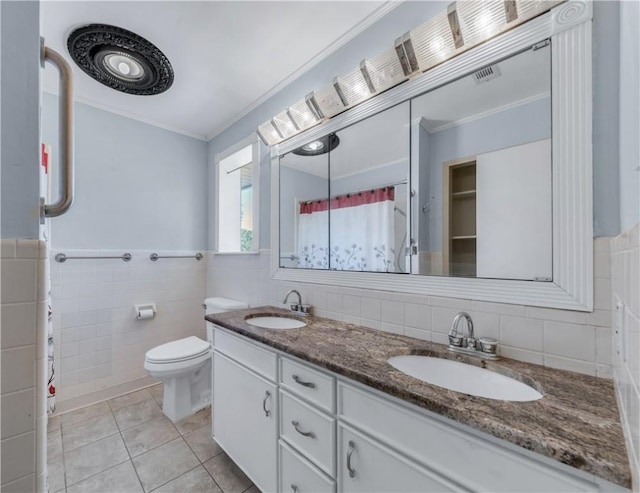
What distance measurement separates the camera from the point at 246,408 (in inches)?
54.0

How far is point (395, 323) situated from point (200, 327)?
2.26 meters

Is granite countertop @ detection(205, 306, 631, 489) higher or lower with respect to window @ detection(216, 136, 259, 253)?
lower

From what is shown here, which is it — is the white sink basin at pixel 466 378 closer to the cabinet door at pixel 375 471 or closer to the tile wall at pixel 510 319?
the tile wall at pixel 510 319

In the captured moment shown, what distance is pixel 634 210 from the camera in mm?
633

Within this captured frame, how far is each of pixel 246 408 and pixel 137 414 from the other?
131cm

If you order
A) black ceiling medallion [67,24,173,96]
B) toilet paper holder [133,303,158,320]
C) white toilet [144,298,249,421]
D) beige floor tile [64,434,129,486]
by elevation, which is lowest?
beige floor tile [64,434,129,486]

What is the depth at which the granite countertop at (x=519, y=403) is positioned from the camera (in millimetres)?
524

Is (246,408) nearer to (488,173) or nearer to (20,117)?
(20,117)

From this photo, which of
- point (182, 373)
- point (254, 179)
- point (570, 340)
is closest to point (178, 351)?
point (182, 373)

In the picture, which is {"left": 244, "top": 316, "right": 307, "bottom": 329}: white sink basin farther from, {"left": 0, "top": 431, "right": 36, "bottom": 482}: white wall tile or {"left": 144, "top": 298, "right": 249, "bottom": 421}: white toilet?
{"left": 0, "top": 431, "right": 36, "bottom": 482}: white wall tile

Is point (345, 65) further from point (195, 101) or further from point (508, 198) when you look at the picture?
point (195, 101)

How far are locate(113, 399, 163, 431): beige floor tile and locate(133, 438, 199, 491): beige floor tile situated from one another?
40 cm

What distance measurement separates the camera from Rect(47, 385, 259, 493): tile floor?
1.43m

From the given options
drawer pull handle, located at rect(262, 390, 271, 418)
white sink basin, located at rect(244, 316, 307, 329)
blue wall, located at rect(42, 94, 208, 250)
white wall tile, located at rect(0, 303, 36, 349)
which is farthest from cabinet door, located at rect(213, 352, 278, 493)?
blue wall, located at rect(42, 94, 208, 250)
